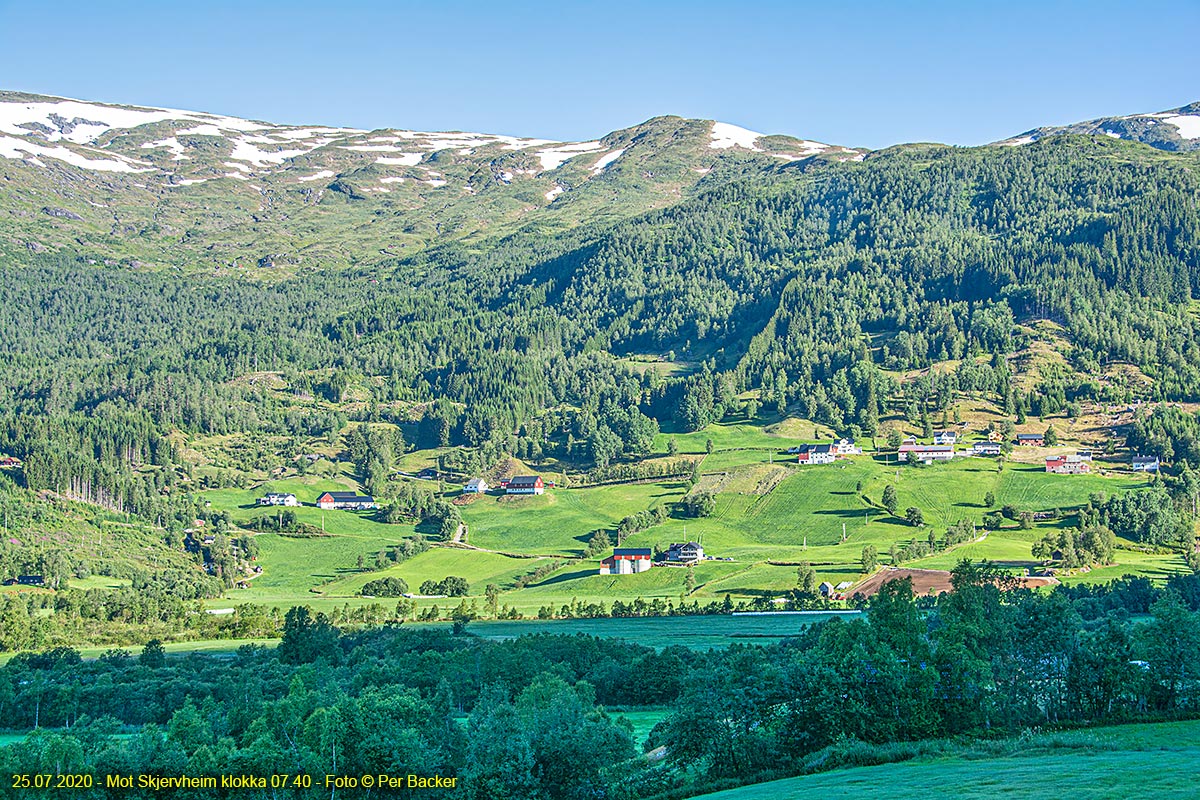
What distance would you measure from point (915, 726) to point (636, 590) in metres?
81.7

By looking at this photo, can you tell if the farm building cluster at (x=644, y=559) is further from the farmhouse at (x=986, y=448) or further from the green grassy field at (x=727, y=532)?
the farmhouse at (x=986, y=448)

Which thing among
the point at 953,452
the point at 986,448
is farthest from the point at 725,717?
the point at 986,448

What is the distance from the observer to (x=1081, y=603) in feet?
333

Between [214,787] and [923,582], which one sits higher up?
[214,787]

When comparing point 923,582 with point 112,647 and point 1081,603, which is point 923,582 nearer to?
point 1081,603

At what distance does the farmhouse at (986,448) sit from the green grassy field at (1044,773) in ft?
451

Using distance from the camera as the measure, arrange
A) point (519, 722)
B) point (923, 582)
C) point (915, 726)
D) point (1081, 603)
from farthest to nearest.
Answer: point (923, 582)
point (1081, 603)
point (915, 726)
point (519, 722)

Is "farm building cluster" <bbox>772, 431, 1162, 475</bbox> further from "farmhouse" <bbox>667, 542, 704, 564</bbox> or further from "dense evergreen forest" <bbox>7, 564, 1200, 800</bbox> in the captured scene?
"dense evergreen forest" <bbox>7, 564, 1200, 800</bbox>

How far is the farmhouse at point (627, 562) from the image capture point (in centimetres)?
14825

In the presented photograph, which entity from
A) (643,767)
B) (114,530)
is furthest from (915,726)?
(114,530)

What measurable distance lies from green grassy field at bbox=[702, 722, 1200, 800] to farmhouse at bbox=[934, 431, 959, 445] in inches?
5522

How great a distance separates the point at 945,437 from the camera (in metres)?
192

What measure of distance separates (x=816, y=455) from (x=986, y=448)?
2644 centimetres

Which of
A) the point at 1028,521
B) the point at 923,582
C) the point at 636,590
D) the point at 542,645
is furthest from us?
the point at 1028,521
